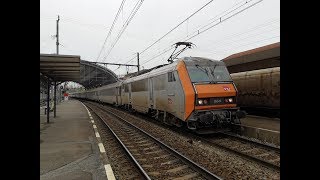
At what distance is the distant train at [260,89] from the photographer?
48.5 feet

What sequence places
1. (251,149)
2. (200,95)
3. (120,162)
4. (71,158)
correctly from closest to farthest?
(120,162) < (71,158) < (251,149) < (200,95)

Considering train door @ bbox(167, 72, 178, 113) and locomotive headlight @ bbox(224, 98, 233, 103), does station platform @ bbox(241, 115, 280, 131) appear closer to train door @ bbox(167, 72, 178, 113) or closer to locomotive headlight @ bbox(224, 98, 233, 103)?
locomotive headlight @ bbox(224, 98, 233, 103)

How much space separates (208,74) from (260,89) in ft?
17.0

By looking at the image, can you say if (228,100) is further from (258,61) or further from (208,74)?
(258,61)

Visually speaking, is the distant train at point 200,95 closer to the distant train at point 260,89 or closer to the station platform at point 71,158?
the station platform at point 71,158

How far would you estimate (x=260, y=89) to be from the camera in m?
16.0

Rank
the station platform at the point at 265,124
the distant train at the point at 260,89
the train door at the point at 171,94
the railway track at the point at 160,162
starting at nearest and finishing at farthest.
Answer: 1. the railway track at the point at 160,162
2. the station platform at the point at 265,124
3. the train door at the point at 171,94
4. the distant train at the point at 260,89

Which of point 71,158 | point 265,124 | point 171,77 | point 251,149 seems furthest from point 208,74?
point 71,158

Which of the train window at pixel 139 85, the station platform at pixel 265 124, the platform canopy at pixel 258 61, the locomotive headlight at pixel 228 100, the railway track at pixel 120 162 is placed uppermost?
the platform canopy at pixel 258 61

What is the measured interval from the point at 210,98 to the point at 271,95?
511cm

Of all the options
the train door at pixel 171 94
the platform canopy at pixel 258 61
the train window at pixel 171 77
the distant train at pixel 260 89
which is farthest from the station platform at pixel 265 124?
the platform canopy at pixel 258 61

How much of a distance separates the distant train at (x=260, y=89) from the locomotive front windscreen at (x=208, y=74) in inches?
140

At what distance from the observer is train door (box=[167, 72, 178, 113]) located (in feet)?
40.3
